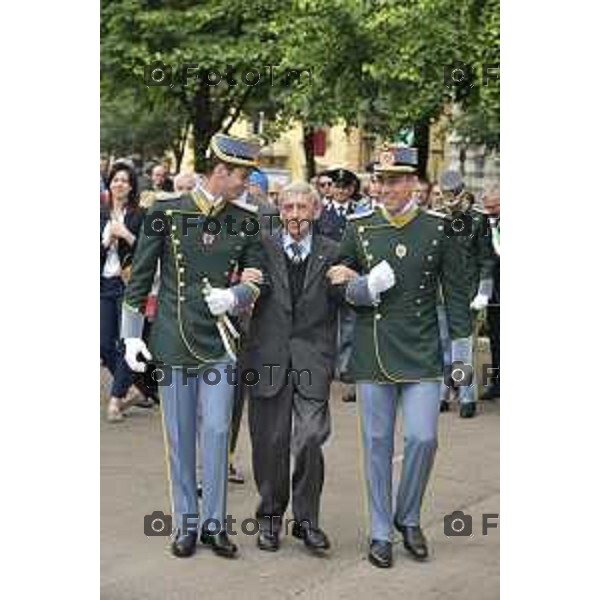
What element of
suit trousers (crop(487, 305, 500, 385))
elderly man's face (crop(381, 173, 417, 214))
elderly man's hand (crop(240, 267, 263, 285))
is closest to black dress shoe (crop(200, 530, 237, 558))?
elderly man's hand (crop(240, 267, 263, 285))

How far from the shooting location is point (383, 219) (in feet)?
21.2

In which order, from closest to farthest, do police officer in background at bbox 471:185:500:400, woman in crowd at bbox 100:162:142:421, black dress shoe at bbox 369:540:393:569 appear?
black dress shoe at bbox 369:540:393:569 → woman in crowd at bbox 100:162:142:421 → police officer in background at bbox 471:185:500:400

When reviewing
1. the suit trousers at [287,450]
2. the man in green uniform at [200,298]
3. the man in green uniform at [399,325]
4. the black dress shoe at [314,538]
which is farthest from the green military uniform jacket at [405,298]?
the black dress shoe at [314,538]

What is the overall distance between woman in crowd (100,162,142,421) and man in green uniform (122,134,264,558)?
11.2ft

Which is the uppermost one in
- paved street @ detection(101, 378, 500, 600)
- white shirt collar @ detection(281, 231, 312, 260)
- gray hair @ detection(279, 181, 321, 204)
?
gray hair @ detection(279, 181, 321, 204)

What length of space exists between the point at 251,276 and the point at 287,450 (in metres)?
0.93

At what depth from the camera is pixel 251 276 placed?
21.2ft

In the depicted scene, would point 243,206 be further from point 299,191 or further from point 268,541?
point 268,541

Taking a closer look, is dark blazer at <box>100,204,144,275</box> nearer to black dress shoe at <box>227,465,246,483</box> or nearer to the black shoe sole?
black dress shoe at <box>227,465,246,483</box>

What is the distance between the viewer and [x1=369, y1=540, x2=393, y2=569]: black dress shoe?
21.2ft

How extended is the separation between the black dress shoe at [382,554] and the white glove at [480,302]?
4.36m

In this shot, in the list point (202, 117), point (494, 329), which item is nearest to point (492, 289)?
point (494, 329)
